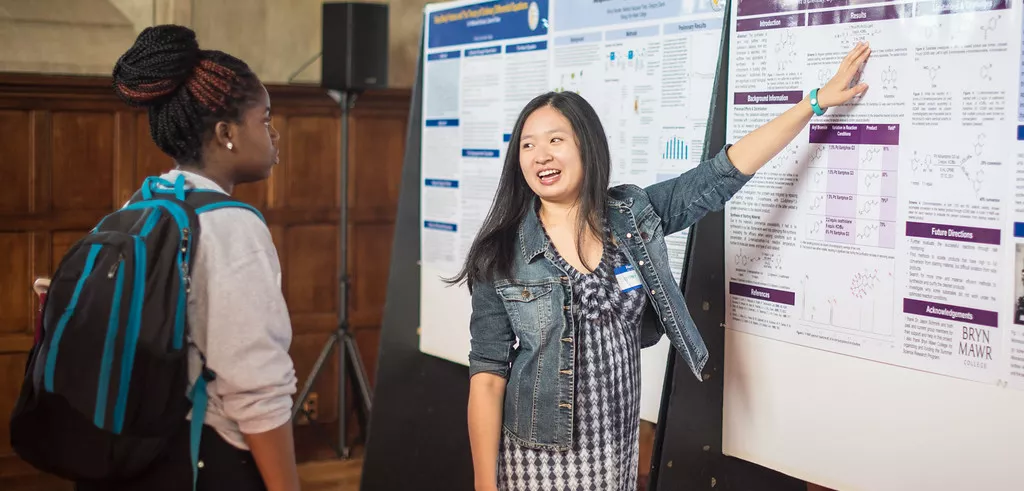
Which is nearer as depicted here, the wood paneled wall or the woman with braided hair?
the woman with braided hair

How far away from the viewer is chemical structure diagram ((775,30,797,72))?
2.15 m

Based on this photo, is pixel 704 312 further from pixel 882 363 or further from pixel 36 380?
pixel 36 380

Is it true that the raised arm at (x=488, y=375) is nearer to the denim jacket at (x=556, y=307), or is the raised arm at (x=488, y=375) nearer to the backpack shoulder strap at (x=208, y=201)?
the denim jacket at (x=556, y=307)

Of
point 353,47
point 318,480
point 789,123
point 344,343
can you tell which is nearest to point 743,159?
point 789,123

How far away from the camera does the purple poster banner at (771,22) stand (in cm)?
213

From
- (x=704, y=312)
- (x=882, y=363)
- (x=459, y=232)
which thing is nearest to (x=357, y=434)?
(x=459, y=232)

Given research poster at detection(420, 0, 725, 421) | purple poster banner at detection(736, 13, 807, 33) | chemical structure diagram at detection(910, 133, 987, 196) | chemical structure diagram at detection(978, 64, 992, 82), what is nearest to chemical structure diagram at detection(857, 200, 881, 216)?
chemical structure diagram at detection(910, 133, 987, 196)

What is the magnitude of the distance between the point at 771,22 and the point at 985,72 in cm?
52

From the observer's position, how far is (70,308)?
1445 millimetres

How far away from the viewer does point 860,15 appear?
202 cm

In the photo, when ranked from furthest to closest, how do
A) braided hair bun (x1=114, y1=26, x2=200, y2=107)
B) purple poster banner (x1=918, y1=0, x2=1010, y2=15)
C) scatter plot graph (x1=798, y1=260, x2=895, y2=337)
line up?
1. scatter plot graph (x1=798, y1=260, x2=895, y2=337)
2. purple poster banner (x1=918, y1=0, x2=1010, y2=15)
3. braided hair bun (x1=114, y1=26, x2=200, y2=107)

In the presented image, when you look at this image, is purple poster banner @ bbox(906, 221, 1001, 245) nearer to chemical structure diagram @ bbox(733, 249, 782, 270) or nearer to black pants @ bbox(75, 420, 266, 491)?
chemical structure diagram @ bbox(733, 249, 782, 270)

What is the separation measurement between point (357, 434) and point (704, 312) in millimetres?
2763

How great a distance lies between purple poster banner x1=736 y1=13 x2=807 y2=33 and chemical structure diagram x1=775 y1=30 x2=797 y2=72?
21 mm
